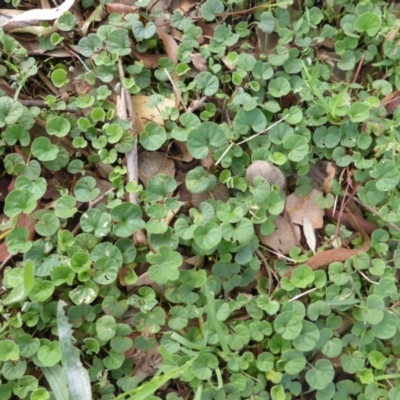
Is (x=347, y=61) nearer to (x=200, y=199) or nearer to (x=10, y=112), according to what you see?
(x=200, y=199)

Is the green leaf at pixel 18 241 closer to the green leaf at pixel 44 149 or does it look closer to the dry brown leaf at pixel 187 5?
the green leaf at pixel 44 149

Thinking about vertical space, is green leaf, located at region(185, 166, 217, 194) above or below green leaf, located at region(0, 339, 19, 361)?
above

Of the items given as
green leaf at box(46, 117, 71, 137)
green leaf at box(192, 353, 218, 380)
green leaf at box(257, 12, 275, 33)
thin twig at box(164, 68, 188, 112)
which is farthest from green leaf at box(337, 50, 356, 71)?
green leaf at box(192, 353, 218, 380)

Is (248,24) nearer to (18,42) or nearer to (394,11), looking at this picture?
(394,11)

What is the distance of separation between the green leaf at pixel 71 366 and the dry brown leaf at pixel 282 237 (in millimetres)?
774

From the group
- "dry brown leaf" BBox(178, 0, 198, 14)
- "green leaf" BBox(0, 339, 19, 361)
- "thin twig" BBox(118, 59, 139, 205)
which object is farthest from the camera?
"dry brown leaf" BBox(178, 0, 198, 14)

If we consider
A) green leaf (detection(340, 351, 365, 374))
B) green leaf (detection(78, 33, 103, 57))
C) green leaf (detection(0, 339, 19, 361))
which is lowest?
green leaf (detection(340, 351, 365, 374))

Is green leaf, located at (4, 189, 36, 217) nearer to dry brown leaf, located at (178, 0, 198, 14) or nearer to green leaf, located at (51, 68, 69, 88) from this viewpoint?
green leaf, located at (51, 68, 69, 88)

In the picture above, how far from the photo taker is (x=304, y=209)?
188cm

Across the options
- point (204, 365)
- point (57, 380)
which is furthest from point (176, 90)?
point (57, 380)

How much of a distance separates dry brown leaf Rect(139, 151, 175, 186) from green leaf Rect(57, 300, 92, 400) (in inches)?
22.2

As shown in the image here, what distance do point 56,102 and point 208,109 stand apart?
0.58 m

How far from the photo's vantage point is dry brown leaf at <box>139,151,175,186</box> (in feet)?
5.98

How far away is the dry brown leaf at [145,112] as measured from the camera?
6.04ft
